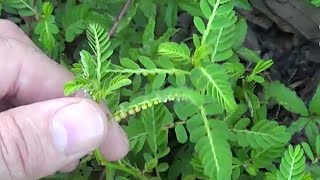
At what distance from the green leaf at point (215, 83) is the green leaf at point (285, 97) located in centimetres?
38

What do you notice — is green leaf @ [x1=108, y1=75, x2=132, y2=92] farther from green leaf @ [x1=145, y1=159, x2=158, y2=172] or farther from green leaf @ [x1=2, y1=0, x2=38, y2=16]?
green leaf @ [x1=2, y1=0, x2=38, y2=16]

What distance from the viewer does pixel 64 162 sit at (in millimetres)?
1594

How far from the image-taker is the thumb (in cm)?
150

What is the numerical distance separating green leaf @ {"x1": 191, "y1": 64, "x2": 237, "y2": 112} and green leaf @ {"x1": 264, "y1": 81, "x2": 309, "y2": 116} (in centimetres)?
38

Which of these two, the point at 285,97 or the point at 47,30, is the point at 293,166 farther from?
the point at 47,30

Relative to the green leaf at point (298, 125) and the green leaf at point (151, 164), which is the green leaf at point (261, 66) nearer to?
the green leaf at point (298, 125)

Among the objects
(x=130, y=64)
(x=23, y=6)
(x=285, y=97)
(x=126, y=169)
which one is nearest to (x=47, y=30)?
(x=23, y=6)

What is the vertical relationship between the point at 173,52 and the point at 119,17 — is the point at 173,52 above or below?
above

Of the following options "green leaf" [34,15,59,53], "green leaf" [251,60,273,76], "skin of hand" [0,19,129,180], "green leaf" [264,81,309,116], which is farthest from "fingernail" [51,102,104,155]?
"green leaf" [264,81,309,116]

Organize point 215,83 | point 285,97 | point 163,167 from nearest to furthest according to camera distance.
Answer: point 215,83, point 163,167, point 285,97

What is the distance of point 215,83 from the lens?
1606 millimetres

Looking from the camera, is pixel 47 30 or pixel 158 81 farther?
pixel 47 30

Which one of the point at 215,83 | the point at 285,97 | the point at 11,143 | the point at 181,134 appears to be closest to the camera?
the point at 11,143

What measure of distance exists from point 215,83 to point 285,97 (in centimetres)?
44
